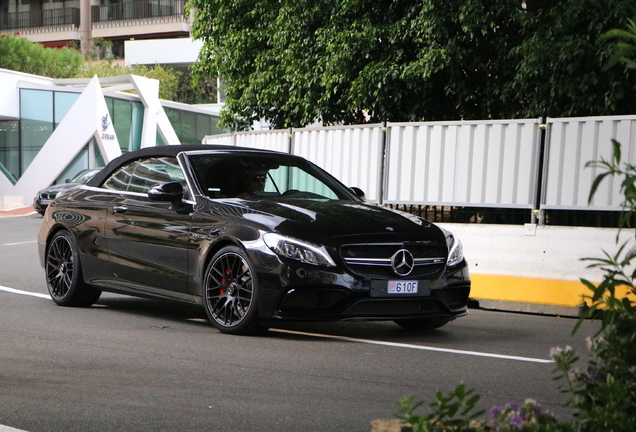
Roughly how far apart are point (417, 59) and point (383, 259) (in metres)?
9.80

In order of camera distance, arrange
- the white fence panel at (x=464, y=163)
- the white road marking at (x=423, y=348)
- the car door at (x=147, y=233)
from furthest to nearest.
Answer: the white fence panel at (x=464, y=163)
the car door at (x=147, y=233)
the white road marking at (x=423, y=348)

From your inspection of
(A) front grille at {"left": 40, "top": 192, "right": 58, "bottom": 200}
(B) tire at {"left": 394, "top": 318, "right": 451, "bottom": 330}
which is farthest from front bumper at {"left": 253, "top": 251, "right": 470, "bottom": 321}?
(A) front grille at {"left": 40, "top": 192, "right": 58, "bottom": 200}

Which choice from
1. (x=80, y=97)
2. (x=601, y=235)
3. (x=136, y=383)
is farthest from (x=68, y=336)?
(x=80, y=97)

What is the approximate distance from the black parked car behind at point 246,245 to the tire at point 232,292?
0.01 metres

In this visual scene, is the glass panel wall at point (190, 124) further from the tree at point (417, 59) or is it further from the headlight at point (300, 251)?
the headlight at point (300, 251)

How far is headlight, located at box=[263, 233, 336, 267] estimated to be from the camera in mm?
7746

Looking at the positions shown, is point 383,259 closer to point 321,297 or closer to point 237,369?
point 321,297

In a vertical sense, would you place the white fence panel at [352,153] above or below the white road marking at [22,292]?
above

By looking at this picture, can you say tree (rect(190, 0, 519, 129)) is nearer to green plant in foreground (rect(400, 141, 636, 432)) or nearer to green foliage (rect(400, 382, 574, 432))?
green plant in foreground (rect(400, 141, 636, 432))

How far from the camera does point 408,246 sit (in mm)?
8055

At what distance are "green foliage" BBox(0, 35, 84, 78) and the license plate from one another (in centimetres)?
5403

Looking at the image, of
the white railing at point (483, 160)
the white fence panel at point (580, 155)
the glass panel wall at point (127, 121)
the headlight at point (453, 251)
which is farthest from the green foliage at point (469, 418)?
the glass panel wall at point (127, 121)

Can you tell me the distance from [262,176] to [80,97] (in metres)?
35.8

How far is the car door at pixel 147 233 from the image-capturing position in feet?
28.9
